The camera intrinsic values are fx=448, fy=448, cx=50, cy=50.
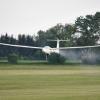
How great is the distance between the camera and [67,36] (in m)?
85.2

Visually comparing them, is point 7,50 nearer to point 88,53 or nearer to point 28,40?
point 28,40

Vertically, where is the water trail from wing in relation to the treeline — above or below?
below

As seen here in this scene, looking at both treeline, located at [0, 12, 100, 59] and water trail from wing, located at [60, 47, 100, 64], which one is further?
treeline, located at [0, 12, 100, 59]

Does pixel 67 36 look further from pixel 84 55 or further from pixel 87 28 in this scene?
pixel 84 55

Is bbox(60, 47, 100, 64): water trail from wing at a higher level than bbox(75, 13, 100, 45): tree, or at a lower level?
lower

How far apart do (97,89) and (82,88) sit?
71 centimetres

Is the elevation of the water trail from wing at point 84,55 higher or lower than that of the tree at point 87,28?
lower

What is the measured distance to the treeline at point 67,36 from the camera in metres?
73.7

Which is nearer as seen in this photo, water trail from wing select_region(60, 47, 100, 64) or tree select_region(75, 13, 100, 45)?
water trail from wing select_region(60, 47, 100, 64)

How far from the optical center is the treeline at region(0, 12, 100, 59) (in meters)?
73.7

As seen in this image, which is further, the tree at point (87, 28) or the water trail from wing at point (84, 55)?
the tree at point (87, 28)

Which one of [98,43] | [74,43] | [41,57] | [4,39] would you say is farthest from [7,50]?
[98,43]

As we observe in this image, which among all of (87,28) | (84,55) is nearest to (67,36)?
(87,28)

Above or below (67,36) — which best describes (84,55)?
below
